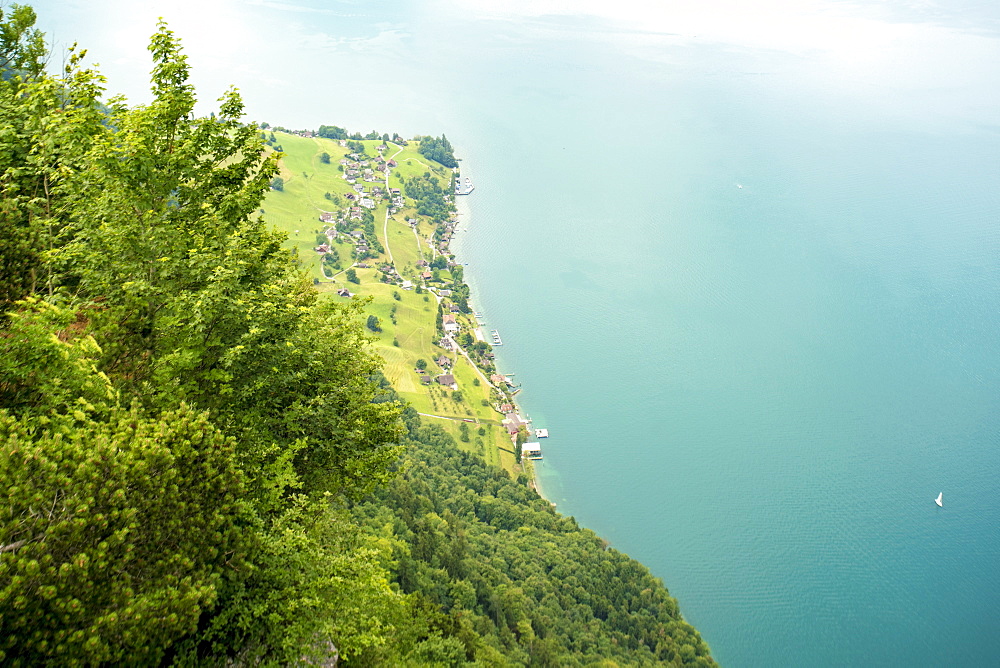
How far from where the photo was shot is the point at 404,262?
289 ft

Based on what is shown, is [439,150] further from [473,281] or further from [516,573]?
[516,573]

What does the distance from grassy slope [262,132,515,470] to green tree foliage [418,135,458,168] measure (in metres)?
1.29

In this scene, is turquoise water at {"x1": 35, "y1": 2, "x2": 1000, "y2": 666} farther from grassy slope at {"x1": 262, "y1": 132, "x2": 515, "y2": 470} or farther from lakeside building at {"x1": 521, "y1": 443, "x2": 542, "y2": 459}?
grassy slope at {"x1": 262, "y1": 132, "x2": 515, "y2": 470}

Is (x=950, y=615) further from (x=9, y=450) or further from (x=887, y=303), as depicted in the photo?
(x=9, y=450)

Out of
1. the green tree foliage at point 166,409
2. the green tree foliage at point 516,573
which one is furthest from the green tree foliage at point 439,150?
the green tree foliage at point 166,409

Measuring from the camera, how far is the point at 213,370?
31.2 feet

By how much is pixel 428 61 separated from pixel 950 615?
151207 millimetres

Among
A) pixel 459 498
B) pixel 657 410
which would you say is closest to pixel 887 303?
pixel 657 410

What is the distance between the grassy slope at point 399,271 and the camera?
6059 cm

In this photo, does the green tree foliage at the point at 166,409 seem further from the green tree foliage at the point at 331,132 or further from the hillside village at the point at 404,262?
the green tree foliage at the point at 331,132

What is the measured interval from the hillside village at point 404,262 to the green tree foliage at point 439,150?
0.73 metres

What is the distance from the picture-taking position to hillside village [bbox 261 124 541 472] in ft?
201

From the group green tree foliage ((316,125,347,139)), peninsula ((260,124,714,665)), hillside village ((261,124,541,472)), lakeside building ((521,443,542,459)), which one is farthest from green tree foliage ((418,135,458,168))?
lakeside building ((521,443,542,459))

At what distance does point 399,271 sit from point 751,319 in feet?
149
